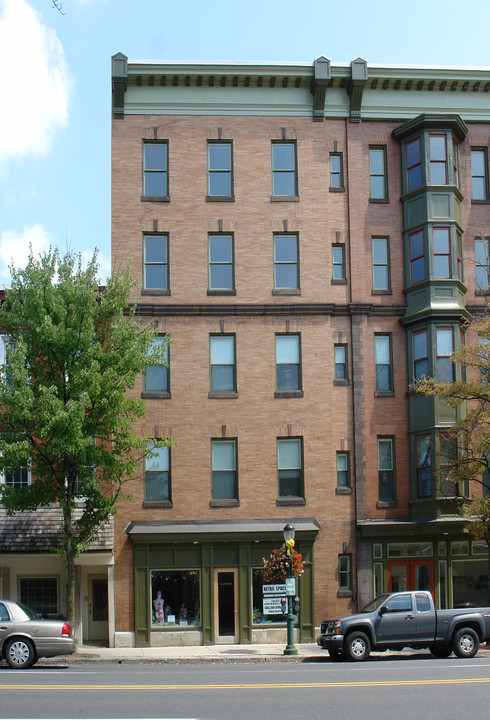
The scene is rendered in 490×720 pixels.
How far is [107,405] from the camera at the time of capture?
992 inches

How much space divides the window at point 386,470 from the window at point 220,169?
378 inches

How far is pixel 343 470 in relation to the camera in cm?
3006

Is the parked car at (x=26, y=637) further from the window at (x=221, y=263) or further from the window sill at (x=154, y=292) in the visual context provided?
the window at (x=221, y=263)

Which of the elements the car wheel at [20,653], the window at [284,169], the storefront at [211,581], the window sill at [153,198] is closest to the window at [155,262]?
the window sill at [153,198]

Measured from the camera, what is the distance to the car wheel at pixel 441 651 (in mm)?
22953

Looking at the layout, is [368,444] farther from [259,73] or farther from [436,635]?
[259,73]

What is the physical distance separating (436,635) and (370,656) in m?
1.97

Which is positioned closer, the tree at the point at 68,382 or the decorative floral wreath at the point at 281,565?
the tree at the point at 68,382

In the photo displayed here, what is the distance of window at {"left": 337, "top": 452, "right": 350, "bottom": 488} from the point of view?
1181 inches

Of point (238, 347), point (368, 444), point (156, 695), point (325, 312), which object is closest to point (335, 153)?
point (325, 312)

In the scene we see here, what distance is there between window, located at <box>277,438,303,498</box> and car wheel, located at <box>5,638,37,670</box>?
11.2 m

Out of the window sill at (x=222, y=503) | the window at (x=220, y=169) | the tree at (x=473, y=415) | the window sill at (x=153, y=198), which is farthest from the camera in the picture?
the window at (x=220, y=169)

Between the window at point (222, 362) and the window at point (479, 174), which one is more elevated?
the window at point (479, 174)

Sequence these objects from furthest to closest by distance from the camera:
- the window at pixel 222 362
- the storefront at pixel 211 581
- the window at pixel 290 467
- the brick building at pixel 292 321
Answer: the window at pixel 222 362 → the window at pixel 290 467 → the brick building at pixel 292 321 → the storefront at pixel 211 581
